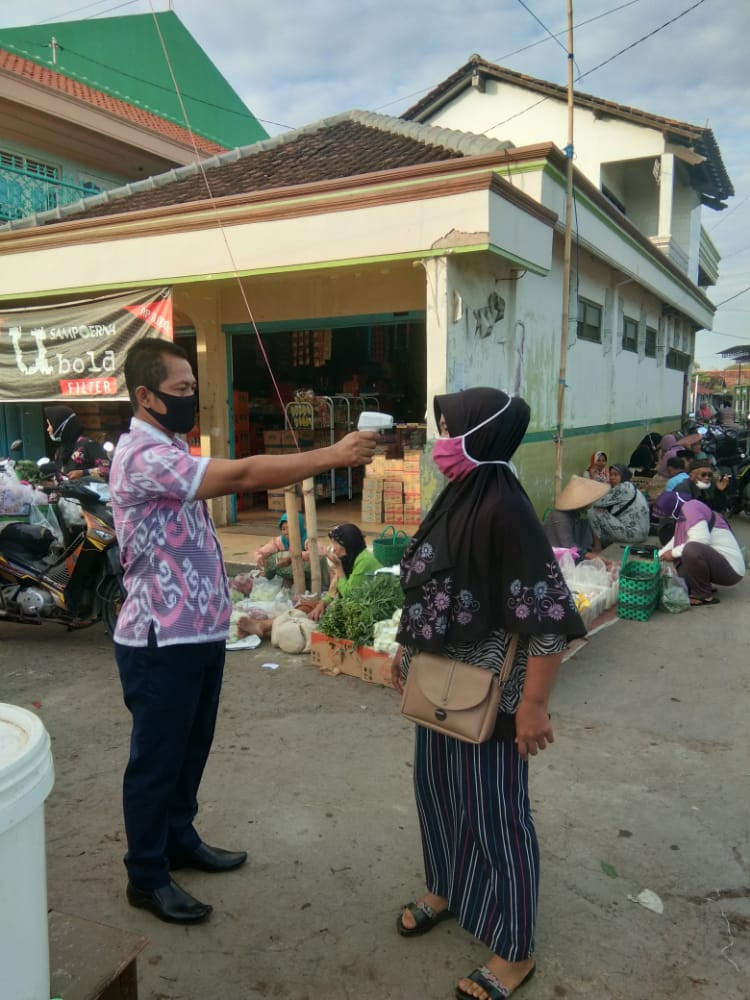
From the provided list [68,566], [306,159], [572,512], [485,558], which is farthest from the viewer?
[306,159]

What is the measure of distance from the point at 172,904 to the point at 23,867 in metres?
1.30

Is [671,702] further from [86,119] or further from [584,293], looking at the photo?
[86,119]

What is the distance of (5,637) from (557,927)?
16.2ft

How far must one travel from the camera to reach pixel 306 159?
9266mm

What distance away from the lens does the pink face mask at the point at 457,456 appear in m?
2.17

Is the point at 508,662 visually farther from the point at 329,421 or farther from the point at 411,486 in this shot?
the point at 329,421

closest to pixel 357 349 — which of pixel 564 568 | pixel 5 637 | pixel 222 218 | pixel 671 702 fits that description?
pixel 222 218

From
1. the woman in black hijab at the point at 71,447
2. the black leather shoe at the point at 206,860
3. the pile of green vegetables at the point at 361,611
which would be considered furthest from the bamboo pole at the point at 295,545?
the black leather shoe at the point at 206,860

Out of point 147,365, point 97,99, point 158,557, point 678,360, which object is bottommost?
point 158,557

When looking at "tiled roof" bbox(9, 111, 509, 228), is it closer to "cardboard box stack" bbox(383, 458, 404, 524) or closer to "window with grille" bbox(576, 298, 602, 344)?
"cardboard box stack" bbox(383, 458, 404, 524)

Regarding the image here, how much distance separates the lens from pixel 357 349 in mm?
12258

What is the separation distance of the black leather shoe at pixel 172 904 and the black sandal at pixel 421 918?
677 millimetres

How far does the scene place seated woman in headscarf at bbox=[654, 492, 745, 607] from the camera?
6.47m

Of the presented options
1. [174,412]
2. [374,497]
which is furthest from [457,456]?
[374,497]
